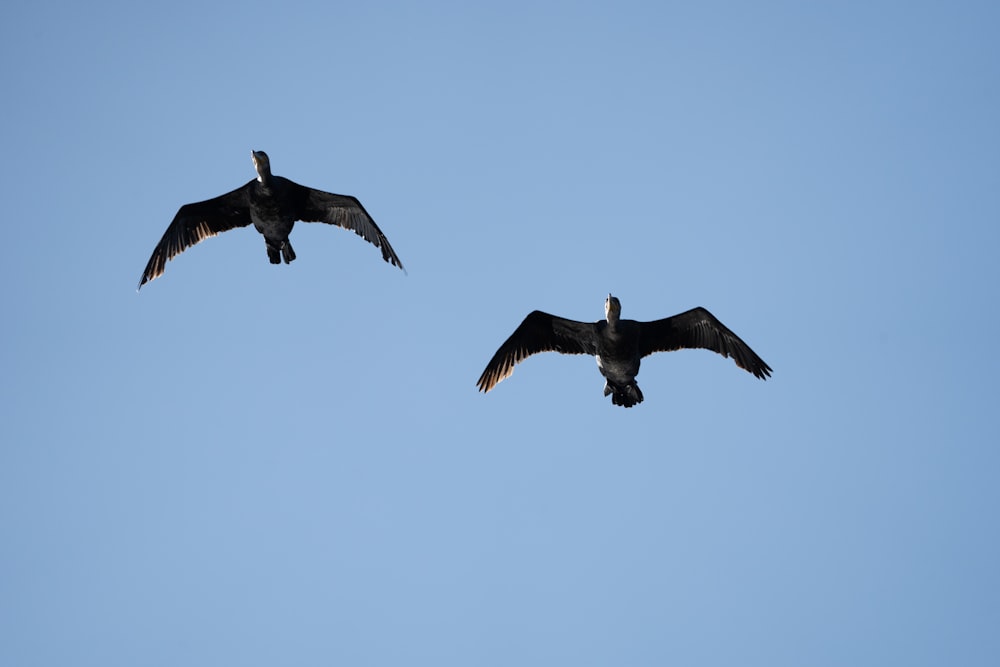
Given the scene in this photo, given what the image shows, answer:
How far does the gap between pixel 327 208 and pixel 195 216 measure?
7.90 ft

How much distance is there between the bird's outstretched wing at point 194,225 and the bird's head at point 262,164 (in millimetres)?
990

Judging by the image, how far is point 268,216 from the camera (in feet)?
74.6

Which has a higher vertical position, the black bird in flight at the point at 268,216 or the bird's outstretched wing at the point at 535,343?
the black bird in flight at the point at 268,216

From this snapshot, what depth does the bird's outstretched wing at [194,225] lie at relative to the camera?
2322 cm

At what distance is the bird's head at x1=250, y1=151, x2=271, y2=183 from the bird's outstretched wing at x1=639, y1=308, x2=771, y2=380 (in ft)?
23.0

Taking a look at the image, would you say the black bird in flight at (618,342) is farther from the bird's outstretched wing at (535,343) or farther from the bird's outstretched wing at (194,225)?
the bird's outstretched wing at (194,225)

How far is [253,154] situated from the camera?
72.7 ft

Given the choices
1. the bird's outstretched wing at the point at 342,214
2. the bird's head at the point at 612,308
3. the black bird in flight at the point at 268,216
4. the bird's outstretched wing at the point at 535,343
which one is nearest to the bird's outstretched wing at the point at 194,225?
the black bird in flight at the point at 268,216

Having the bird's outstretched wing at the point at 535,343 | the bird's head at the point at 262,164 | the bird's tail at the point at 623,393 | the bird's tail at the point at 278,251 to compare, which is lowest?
the bird's tail at the point at 623,393

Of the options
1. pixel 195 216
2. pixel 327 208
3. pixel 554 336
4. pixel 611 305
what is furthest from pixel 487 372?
pixel 195 216

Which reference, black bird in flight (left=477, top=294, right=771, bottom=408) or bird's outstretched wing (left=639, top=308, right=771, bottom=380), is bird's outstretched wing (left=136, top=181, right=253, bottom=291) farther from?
bird's outstretched wing (left=639, top=308, right=771, bottom=380)

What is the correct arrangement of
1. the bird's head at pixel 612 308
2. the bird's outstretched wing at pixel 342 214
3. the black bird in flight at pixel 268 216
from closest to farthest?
the bird's head at pixel 612 308, the black bird in flight at pixel 268 216, the bird's outstretched wing at pixel 342 214

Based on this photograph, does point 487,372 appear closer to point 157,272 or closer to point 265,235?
point 265,235

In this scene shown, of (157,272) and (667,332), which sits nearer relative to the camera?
(667,332)
